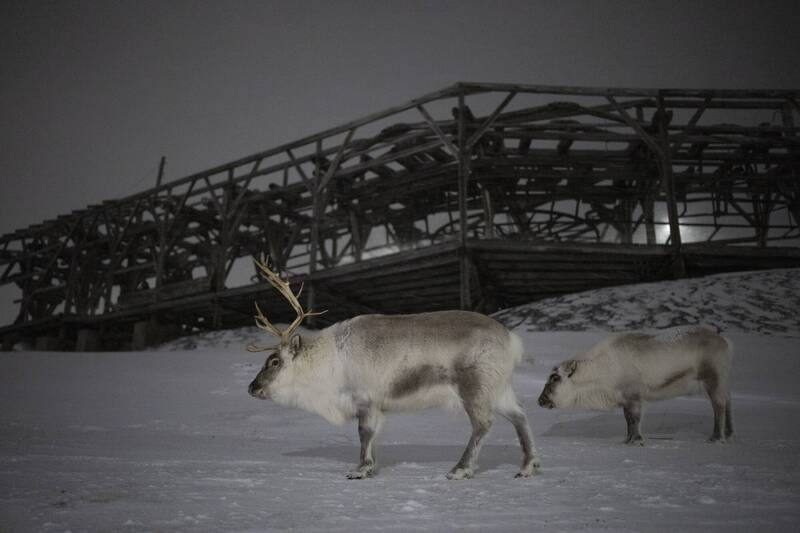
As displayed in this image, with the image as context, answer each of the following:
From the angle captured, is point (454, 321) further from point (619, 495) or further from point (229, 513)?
point (229, 513)

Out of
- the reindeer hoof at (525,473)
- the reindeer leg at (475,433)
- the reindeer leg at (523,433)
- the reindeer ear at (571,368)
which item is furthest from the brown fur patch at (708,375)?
the reindeer leg at (475,433)

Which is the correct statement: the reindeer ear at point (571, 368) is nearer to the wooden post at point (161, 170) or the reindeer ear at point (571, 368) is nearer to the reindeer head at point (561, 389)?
the reindeer head at point (561, 389)

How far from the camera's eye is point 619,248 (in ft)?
40.9

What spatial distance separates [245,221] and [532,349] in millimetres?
14945

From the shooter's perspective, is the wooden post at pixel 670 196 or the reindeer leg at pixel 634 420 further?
the wooden post at pixel 670 196

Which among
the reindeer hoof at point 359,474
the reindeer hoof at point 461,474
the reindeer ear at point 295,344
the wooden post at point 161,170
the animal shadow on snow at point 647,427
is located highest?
the wooden post at point 161,170

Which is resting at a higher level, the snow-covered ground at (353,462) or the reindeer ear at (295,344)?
the reindeer ear at (295,344)

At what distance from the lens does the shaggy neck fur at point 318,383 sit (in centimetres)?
368

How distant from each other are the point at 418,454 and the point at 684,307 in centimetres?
816

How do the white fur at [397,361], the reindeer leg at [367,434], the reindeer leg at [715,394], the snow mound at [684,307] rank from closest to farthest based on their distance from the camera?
1. the reindeer leg at [367,434]
2. the white fur at [397,361]
3. the reindeer leg at [715,394]
4. the snow mound at [684,307]

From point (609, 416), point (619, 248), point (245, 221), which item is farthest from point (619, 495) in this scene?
point (245, 221)

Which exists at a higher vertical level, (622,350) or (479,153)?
(479,153)

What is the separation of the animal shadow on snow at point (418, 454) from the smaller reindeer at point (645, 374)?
95 centimetres

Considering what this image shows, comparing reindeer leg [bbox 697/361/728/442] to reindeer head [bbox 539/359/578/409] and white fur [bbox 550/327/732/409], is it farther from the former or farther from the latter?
reindeer head [bbox 539/359/578/409]
